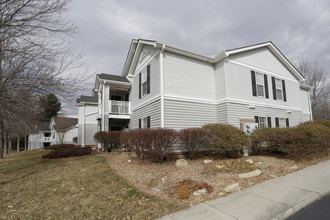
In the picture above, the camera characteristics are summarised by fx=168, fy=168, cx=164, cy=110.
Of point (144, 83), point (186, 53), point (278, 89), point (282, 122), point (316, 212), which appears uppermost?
point (186, 53)

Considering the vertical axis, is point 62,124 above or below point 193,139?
above

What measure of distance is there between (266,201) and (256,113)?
8942 millimetres

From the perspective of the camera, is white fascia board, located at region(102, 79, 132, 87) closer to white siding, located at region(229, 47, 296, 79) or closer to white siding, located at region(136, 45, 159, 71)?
white siding, located at region(136, 45, 159, 71)

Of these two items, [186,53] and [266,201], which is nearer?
[266,201]

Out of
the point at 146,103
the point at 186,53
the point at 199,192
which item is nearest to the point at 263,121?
the point at 186,53

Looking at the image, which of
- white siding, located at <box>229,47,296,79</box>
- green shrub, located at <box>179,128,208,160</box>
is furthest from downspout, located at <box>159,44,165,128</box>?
white siding, located at <box>229,47,296,79</box>

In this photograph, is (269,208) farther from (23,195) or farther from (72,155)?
(72,155)

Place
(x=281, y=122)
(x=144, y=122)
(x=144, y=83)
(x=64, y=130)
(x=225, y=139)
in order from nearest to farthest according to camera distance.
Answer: (x=225, y=139)
(x=144, y=122)
(x=144, y=83)
(x=281, y=122)
(x=64, y=130)

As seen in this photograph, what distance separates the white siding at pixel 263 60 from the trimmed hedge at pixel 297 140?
5.47 meters

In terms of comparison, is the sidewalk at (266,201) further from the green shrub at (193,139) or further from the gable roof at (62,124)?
the gable roof at (62,124)

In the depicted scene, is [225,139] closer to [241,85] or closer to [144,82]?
[241,85]

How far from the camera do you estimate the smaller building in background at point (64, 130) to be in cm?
2720

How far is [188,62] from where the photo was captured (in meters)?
10.4

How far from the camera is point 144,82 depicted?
12102mm
